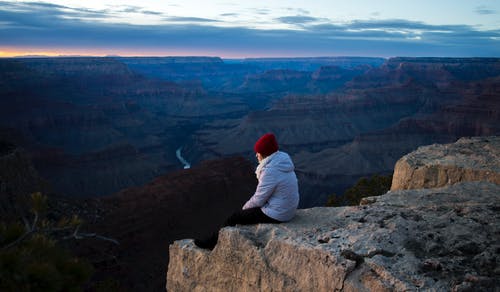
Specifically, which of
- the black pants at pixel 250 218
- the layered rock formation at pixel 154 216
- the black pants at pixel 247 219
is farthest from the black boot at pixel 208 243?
the layered rock formation at pixel 154 216

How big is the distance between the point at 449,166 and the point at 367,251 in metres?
6.73

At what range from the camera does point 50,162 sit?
5988cm

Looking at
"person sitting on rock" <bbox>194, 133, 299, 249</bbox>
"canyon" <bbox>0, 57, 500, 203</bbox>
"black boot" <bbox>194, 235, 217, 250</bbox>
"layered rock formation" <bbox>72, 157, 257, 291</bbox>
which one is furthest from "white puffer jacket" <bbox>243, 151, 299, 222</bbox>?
"canyon" <bbox>0, 57, 500, 203</bbox>

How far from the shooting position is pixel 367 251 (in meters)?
5.90

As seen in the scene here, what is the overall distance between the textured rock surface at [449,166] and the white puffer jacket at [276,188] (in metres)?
5.97

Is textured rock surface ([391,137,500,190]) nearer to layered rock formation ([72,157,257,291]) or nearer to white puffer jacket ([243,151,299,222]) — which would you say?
white puffer jacket ([243,151,299,222])

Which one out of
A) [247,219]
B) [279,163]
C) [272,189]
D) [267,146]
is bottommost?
[247,219]

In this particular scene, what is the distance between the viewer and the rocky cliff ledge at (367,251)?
214 inches

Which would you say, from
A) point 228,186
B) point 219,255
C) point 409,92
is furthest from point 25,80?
point 219,255

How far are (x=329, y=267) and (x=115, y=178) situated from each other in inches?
2514

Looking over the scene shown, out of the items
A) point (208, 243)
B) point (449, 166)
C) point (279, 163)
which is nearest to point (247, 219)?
point (208, 243)

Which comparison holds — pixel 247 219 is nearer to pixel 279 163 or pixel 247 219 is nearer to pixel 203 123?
pixel 279 163

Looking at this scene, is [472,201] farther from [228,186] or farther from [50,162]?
[50,162]

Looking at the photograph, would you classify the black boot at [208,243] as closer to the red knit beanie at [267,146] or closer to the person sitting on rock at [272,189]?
the person sitting on rock at [272,189]
